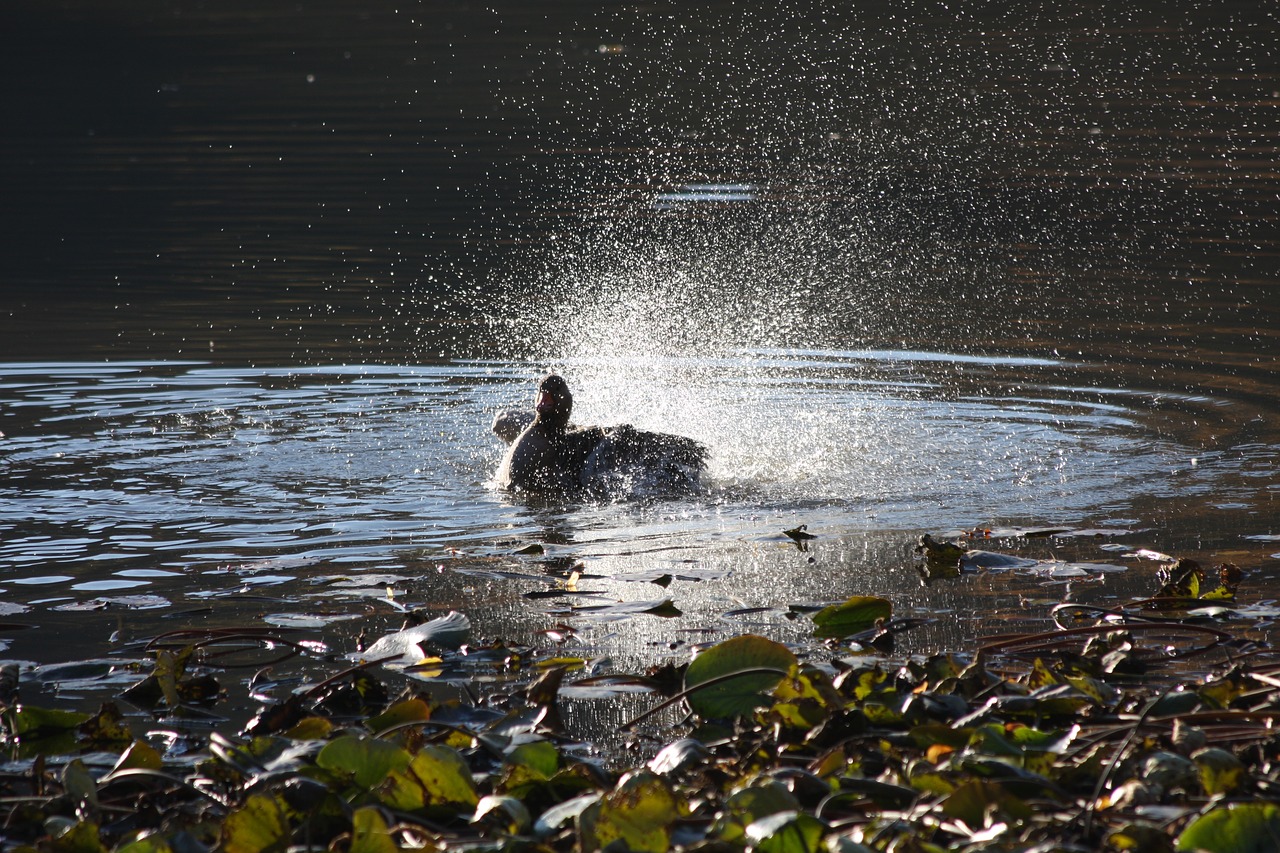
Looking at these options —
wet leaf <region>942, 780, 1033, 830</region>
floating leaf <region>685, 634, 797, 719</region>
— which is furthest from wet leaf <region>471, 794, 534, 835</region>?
wet leaf <region>942, 780, 1033, 830</region>

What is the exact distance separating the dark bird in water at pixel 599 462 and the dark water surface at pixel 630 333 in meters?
0.22

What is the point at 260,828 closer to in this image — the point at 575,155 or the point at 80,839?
the point at 80,839

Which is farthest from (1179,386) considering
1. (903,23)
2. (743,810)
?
(903,23)

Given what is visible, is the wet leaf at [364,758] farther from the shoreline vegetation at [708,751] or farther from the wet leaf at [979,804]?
the wet leaf at [979,804]

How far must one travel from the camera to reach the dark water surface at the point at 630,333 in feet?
21.2

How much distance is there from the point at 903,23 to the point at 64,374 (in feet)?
99.7

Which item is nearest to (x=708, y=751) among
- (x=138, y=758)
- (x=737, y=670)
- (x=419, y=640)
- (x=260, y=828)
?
(x=737, y=670)

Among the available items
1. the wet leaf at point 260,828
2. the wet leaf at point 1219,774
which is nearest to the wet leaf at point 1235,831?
the wet leaf at point 1219,774

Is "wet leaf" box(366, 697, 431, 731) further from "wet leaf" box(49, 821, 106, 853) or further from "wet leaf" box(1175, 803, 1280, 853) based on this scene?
"wet leaf" box(1175, 803, 1280, 853)

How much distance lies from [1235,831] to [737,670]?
163 centimetres

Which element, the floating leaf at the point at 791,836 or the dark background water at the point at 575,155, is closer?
the floating leaf at the point at 791,836

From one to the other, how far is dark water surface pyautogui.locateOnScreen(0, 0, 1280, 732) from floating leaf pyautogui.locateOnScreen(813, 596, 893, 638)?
0.15 meters

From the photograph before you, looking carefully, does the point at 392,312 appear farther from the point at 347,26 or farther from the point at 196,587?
the point at 347,26

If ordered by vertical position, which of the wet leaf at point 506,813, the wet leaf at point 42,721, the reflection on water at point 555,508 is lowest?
the wet leaf at point 506,813
